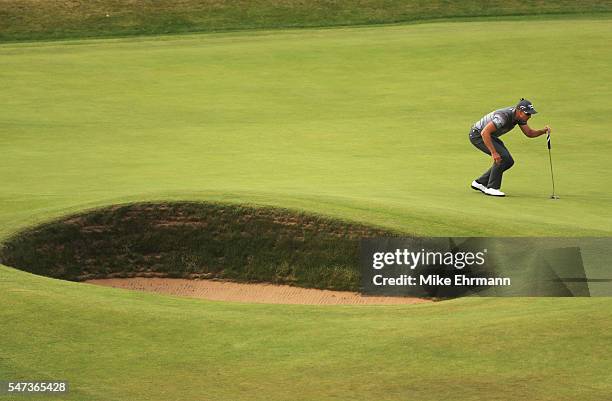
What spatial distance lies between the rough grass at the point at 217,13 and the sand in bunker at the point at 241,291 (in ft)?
84.9

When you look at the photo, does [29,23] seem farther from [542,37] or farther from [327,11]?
[542,37]

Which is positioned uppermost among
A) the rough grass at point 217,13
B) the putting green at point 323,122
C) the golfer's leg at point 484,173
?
the golfer's leg at point 484,173

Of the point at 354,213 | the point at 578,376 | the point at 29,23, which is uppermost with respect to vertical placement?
the point at 578,376

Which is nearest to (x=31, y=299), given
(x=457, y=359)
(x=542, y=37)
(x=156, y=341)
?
(x=156, y=341)

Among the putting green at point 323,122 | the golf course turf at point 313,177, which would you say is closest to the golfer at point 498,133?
the putting green at point 323,122

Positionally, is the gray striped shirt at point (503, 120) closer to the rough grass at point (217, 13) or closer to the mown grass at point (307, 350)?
the mown grass at point (307, 350)

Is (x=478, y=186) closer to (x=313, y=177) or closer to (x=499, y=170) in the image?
(x=499, y=170)

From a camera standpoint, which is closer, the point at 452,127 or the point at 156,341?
the point at 156,341

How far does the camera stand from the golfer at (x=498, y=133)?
59.7ft

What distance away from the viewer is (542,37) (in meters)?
36.3

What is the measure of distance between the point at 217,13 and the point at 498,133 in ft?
81.2

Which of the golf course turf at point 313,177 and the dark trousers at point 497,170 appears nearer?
the golf course turf at point 313,177

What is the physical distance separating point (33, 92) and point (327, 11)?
14.9 metres

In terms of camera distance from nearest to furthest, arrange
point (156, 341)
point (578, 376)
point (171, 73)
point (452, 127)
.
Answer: point (578, 376) < point (156, 341) < point (452, 127) < point (171, 73)
